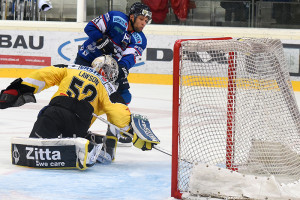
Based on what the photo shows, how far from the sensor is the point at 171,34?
29.0 ft

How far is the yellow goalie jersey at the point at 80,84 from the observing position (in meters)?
3.76

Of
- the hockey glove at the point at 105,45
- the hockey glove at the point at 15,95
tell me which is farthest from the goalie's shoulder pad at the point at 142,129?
the hockey glove at the point at 105,45

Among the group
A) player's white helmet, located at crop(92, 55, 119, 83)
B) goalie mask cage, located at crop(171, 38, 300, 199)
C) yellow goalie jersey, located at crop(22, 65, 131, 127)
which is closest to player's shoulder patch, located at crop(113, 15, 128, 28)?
player's white helmet, located at crop(92, 55, 119, 83)

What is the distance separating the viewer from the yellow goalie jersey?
3.76 meters

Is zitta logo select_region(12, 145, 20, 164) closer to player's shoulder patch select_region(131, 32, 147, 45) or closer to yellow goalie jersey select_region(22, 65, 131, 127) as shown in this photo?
yellow goalie jersey select_region(22, 65, 131, 127)

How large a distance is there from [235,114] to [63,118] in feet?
3.31

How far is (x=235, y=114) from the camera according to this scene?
3293 mm

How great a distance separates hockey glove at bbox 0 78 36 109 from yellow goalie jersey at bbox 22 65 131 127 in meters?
0.03

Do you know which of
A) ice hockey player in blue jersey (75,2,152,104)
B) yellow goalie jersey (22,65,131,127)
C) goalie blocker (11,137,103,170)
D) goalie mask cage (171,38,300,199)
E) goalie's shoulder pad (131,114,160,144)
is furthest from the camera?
ice hockey player in blue jersey (75,2,152,104)

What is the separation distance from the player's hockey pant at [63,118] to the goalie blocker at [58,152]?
0.38ft

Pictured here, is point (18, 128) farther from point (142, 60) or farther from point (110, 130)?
point (142, 60)

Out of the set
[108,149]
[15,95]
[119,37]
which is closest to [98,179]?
[108,149]

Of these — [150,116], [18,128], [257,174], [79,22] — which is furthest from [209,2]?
[257,174]

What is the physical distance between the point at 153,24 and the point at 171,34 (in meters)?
0.36
